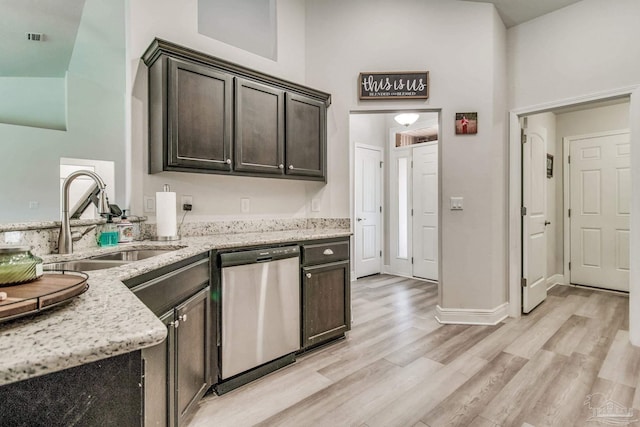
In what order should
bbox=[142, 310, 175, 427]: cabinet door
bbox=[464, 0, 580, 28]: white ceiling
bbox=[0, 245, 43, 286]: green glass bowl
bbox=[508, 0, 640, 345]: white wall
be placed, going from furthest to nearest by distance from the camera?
bbox=[464, 0, 580, 28]: white ceiling < bbox=[508, 0, 640, 345]: white wall < bbox=[142, 310, 175, 427]: cabinet door < bbox=[0, 245, 43, 286]: green glass bowl

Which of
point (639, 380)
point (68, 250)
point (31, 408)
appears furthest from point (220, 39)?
point (639, 380)

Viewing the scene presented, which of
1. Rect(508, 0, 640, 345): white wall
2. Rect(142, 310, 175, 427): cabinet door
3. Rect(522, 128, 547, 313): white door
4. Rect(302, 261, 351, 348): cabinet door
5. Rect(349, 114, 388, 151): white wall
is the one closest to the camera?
Rect(142, 310, 175, 427): cabinet door

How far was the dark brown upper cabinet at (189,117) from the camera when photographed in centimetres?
208

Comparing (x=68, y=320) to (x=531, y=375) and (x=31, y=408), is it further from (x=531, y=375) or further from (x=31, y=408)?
(x=531, y=375)

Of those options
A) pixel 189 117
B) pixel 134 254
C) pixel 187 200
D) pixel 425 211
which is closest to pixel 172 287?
pixel 134 254

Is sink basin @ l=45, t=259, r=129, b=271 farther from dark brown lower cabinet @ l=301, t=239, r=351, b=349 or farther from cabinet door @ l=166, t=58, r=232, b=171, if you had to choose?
dark brown lower cabinet @ l=301, t=239, r=351, b=349

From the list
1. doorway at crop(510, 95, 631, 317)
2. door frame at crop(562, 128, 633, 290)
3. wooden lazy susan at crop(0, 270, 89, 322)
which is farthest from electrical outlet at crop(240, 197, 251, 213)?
door frame at crop(562, 128, 633, 290)

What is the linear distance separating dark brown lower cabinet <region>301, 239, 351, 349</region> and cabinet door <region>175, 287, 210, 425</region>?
75 centimetres

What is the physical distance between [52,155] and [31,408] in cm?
181

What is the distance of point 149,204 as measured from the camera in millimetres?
2283

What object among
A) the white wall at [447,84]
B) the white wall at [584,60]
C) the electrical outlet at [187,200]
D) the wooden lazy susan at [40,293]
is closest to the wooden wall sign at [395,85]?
the white wall at [447,84]

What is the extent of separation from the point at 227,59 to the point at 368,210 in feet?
9.83

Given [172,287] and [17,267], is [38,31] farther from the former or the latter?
[17,267]

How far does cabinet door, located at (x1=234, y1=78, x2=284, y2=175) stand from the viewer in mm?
2410
